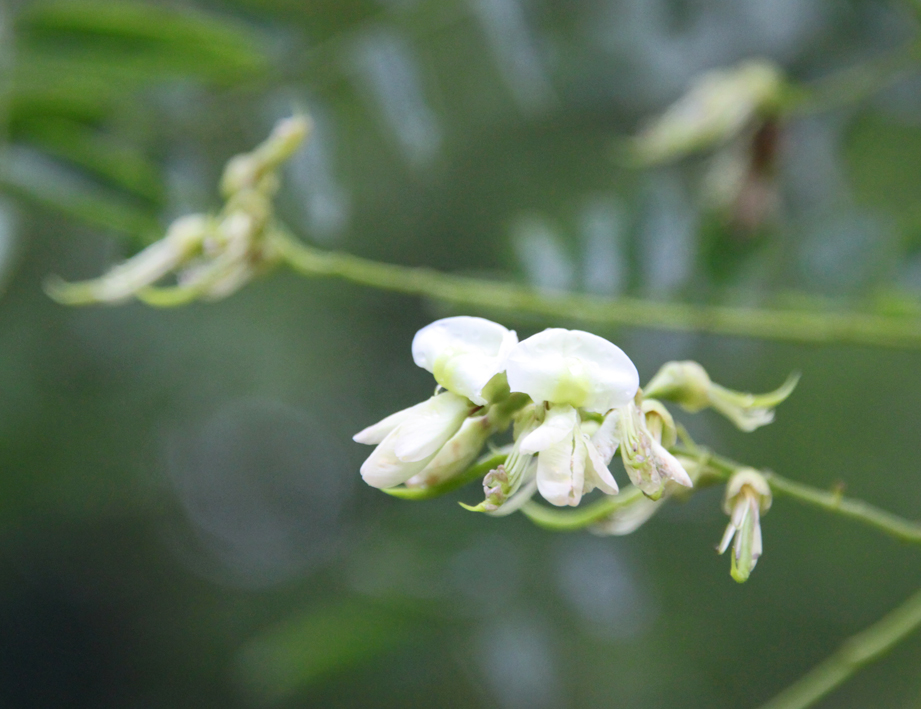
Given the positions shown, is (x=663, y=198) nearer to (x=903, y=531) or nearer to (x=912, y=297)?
(x=912, y=297)

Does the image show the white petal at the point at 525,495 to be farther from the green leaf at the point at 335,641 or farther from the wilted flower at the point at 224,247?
the green leaf at the point at 335,641

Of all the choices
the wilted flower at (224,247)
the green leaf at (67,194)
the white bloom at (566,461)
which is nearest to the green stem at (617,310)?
the wilted flower at (224,247)

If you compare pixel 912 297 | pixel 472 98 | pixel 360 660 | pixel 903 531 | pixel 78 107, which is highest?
pixel 472 98

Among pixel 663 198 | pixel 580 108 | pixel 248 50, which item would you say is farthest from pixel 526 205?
pixel 248 50

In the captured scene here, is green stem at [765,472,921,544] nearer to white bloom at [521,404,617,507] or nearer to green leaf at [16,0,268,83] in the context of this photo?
white bloom at [521,404,617,507]

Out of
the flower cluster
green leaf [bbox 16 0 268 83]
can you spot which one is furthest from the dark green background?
the flower cluster

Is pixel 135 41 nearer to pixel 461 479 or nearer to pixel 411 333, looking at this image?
pixel 461 479
